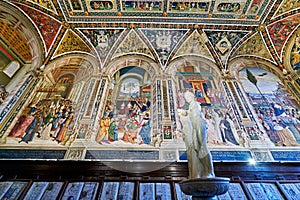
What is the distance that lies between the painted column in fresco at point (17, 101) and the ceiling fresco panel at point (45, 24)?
170 cm

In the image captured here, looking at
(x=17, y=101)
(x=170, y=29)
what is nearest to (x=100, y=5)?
(x=170, y=29)

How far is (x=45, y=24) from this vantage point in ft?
24.0

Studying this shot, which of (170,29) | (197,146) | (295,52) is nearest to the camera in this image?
(197,146)

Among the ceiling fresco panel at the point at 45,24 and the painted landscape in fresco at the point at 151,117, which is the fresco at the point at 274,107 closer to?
the painted landscape in fresco at the point at 151,117

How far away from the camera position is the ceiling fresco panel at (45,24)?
6922 mm

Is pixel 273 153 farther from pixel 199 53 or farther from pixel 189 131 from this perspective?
pixel 199 53

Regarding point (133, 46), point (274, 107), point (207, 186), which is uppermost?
point (133, 46)

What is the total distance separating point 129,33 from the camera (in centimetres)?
795

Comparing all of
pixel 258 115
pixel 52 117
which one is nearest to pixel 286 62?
pixel 258 115

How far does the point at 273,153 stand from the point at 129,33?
719cm

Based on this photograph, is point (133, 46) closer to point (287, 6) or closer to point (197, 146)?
point (197, 146)

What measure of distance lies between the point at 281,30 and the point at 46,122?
34.6 ft

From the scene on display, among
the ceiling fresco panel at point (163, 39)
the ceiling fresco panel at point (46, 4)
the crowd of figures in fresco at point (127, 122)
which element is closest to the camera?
the crowd of figures in fresco at point (127, 122)

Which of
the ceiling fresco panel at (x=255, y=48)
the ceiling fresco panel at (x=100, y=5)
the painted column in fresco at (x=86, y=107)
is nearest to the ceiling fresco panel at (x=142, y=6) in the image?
the ceiling fresco panel at (x=100, y=5)
